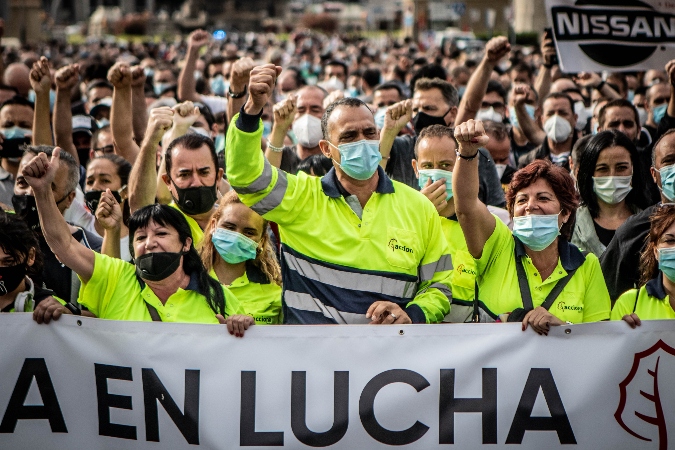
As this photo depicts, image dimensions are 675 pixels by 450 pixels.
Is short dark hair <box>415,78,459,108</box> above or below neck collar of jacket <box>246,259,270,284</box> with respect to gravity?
above

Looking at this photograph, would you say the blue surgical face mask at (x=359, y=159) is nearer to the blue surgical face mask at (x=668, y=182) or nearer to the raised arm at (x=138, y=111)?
the blue surgical face mask at (x=668, y=182)

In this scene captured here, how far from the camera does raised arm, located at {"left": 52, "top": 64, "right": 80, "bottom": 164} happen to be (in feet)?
22.3

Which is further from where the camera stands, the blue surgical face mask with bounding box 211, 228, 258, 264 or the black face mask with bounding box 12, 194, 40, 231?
the black face mask with bounding box 12, 194, 40, 231

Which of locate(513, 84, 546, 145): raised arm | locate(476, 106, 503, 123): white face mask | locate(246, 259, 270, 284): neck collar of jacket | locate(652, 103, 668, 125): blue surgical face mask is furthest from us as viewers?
locate(476, 106, 503, 123): white face mask

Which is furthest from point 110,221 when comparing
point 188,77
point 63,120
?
point 188,77

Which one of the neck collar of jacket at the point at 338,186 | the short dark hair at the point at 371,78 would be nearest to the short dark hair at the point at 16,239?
the neck collar of jacket at the point at 338,186

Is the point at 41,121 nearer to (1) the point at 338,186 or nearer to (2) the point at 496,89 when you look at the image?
(1) the point at 338,186

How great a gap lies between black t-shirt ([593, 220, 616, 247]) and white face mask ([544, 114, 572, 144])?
2.64m

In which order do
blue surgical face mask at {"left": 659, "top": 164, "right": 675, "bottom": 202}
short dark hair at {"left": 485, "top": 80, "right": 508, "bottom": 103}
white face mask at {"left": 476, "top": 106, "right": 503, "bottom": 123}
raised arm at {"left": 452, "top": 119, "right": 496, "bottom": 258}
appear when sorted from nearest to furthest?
raised arm at {"left": 452, "top": 119, "right": 496, "bottom": 258}
blue surgical face mask at {"left": 659, "top": 164, "right": 675, "bottom": 202}
white face mask at {"left": 476, "top": 106, "right": 503, "bottom": 123}
short dark hair at {"left": 485, "top": 80, "right": 508, "bottom": 103}

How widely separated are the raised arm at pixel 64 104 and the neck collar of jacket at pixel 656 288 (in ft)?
13.3

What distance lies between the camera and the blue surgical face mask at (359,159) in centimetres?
436

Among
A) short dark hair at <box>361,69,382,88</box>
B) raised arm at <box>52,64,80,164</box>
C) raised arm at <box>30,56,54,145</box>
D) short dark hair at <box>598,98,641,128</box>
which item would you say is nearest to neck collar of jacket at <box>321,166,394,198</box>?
raised arm at <box>52,64,80,164</box>

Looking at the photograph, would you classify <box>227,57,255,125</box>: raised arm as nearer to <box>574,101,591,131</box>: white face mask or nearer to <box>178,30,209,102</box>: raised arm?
<box>178,30,209,102</box>: raised arm

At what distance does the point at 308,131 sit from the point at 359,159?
3169mm
